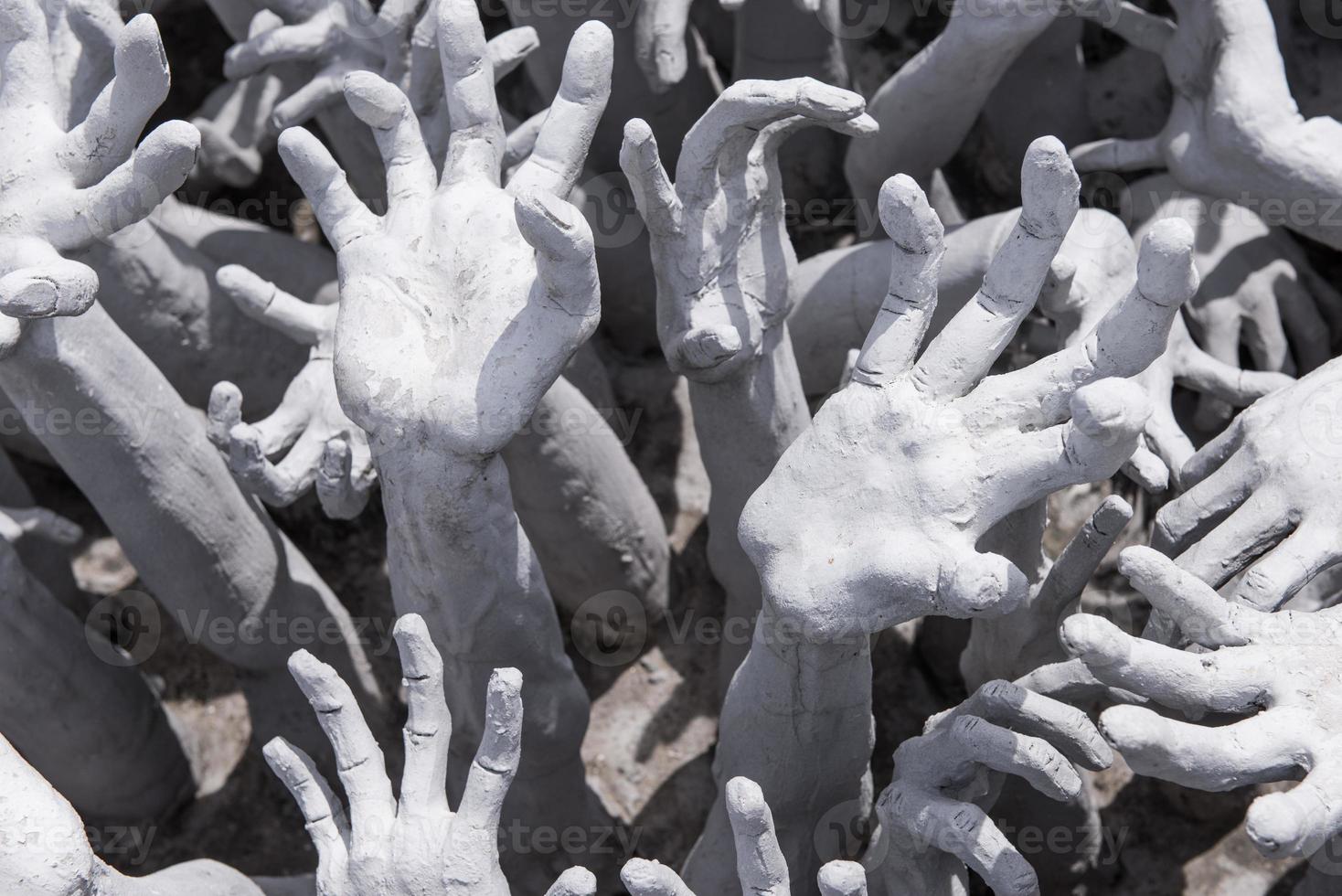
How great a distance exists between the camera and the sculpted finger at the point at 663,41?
1447 millimetres

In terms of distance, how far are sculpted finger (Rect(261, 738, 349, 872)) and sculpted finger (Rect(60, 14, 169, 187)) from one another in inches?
20.6

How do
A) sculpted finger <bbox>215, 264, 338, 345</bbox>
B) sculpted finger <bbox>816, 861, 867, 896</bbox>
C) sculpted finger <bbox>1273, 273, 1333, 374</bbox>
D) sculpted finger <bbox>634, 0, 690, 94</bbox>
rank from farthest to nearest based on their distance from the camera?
sculpted finger <bbox>1273, 273, 1333, 374</bbox>, sculpted finger <bbox>634, 0, 690, 94</bbox>, sculpted finger <bbox>215, 264, 338, 345</bbox>, sculpted finger <bbox>816, 861, 867, 896</bbox>

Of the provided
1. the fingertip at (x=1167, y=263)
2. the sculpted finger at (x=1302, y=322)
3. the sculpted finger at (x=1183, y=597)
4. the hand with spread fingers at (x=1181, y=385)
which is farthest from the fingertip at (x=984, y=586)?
the sculpted finger at (x=1302, y=322)

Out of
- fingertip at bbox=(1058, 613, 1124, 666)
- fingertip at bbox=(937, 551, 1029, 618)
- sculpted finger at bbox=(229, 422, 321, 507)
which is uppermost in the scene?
fingertip at bbox=(937, 551, 1029, 618)

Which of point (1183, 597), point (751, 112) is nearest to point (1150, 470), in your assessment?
point (1183, 597)

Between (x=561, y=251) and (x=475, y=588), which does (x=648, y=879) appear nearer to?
(x=475, y=588)

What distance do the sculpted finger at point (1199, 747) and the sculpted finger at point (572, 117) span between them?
0.61 meters

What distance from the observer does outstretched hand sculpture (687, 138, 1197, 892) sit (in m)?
0.96

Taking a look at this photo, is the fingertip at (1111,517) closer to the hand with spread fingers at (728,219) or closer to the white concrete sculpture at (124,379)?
the hand with spread fingers at (728,219)

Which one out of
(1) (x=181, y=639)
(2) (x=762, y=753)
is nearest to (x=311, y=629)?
(1) (x=181, y=639)

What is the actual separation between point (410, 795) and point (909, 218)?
0.58 m

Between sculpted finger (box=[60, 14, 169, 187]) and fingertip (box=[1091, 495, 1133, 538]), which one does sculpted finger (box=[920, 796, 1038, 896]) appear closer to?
fingertip (box=[1091, 495, 1133, 538])

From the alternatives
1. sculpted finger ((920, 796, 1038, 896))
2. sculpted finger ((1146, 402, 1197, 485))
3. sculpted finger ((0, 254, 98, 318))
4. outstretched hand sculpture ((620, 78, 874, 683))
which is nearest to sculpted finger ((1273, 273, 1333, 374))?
sculpted finger ((1146, 402, 1197, 485))

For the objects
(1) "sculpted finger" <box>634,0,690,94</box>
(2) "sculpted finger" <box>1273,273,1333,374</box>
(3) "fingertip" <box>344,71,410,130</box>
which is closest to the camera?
(3) "fingertip" <box>344,71,410,130</box>
